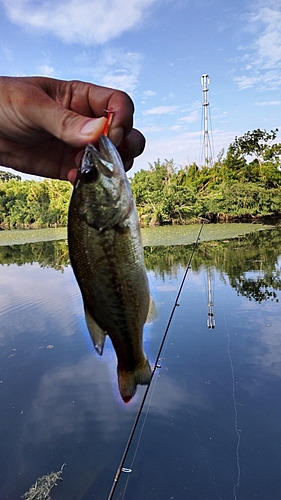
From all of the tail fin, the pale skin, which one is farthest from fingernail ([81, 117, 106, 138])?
the tail fin

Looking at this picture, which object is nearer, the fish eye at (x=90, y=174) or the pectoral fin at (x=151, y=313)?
the fish eye at (x=90, y=174)

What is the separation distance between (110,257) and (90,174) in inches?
11.1

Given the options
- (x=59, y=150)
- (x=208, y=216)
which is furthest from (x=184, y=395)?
(x=208, y=216)

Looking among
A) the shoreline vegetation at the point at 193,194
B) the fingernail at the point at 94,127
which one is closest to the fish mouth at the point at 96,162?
the fingernail at the point at 94,127

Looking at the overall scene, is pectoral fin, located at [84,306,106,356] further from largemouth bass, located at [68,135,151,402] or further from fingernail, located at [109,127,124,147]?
fingernail, located at [109,127,124,147]

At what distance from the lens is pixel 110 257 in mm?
1322

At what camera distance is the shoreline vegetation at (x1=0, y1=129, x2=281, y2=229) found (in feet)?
87.1

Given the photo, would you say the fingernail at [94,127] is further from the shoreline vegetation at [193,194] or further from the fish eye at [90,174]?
the shoreline vegetation at [193,194]

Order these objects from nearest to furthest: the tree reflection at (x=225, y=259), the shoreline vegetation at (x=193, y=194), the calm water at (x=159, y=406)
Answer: the calm water at (x=159, y=406), the tree reflection at (x=225, y=259), the shoreline vegetation at (x=193, y=194)

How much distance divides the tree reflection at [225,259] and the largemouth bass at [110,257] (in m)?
8.05

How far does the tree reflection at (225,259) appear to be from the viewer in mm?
10562

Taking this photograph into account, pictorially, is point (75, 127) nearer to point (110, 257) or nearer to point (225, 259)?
point (110, 257)

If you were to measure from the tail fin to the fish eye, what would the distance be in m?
0.67

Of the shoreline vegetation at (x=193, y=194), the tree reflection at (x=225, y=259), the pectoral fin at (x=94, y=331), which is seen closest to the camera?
the pectoral fin at (x=94, y=331)
